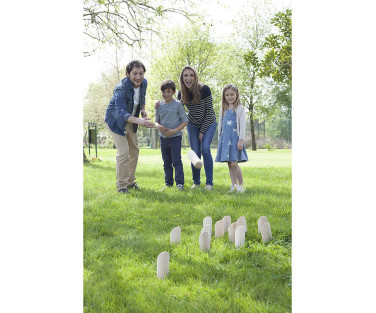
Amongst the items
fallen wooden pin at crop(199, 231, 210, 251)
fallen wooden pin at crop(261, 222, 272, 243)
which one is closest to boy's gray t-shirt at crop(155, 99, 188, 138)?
fallen wooden pin at crop(261, 222, 272, 243)

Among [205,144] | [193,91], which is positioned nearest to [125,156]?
[205,144]

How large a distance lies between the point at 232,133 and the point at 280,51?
984mm

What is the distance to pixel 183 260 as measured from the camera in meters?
1.94

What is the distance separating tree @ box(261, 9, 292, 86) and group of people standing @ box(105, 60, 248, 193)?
44 cm

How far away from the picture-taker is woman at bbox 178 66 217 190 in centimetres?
402

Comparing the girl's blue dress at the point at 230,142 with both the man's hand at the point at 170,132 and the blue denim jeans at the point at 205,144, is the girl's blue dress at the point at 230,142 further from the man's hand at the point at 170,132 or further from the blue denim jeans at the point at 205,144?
the man's hand at the point at 170,132

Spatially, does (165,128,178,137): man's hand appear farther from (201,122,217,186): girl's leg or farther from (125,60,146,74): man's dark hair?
(125,60,146,74): man's dark hair

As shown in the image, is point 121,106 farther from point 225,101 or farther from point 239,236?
point 239,236

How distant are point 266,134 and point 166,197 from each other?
1163 cm

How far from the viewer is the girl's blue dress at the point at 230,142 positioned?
156 inches
